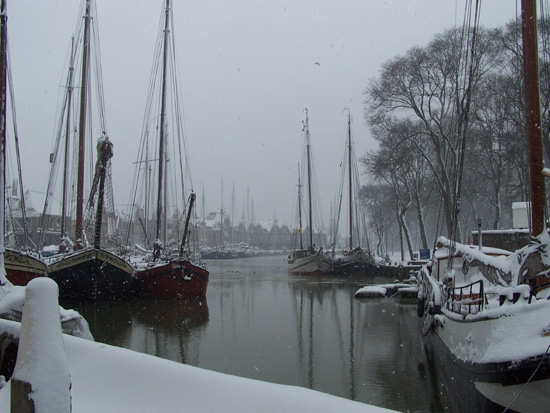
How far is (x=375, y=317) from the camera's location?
1797cm

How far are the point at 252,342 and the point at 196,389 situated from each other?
1003 cm

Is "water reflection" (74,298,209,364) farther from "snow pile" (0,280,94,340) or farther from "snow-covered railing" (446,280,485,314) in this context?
"snow-covered railing" (446,280,485,314)

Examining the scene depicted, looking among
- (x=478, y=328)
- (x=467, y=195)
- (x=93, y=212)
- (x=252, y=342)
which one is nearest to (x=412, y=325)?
(x=252, y=342)

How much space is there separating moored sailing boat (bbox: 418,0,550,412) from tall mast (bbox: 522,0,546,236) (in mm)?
14

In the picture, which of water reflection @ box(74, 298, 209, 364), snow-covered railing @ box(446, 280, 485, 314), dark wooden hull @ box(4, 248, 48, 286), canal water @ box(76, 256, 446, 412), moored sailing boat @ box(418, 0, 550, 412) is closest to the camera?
moored sailing boat @ box(418, 0, 550, 412)

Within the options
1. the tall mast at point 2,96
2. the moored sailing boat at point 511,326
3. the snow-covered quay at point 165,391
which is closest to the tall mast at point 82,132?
the tall mast at point 2,96

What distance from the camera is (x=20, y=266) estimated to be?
1745cm

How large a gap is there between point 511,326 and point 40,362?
5.03m

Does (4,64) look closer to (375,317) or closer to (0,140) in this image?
(0,140)

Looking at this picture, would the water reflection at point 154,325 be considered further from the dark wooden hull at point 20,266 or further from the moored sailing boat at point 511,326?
the moored sailing boat at point 511,326

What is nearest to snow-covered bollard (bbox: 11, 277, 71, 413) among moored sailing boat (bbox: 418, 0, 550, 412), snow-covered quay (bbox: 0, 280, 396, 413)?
snow-covered quay (bbox: 0, 280, 396, 413)

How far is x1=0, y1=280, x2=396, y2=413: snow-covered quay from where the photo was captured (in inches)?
136

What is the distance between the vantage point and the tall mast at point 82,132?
2354 cm

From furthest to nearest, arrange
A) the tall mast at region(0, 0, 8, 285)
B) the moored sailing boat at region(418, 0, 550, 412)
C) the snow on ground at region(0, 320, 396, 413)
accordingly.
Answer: the tall mast at region(0, 0, 8, 285) < the moored sailing boat at region(418, 0, 550, 412) < the snow on ground at region(0, 320, 396, 413)
